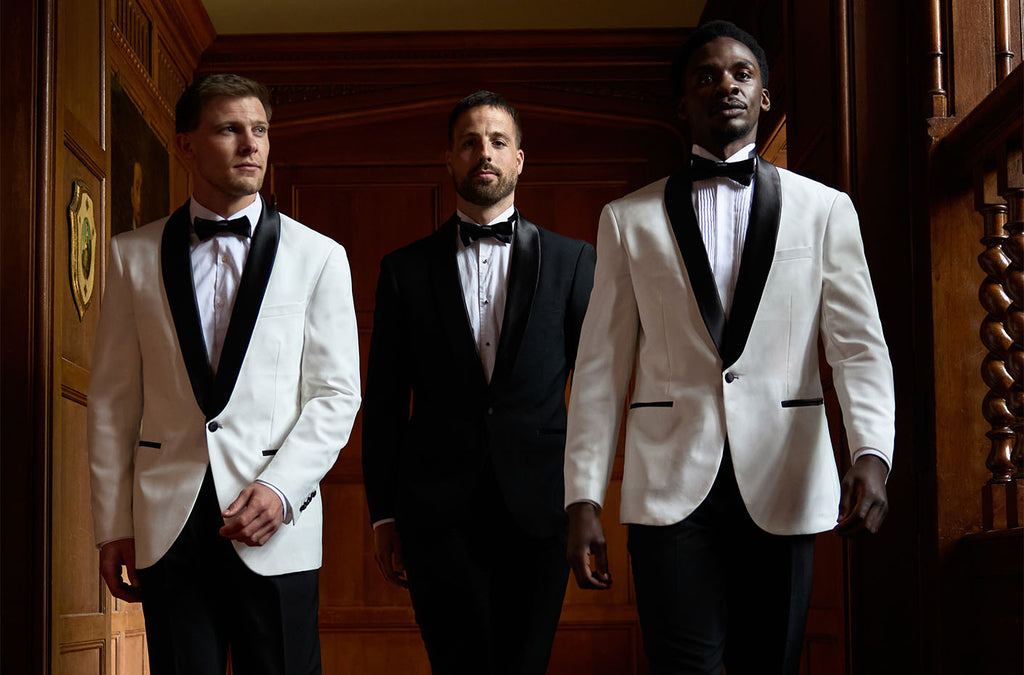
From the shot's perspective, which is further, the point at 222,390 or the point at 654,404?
the point at 222,390

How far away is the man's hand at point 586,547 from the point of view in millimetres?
2170

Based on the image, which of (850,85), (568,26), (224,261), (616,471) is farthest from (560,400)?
(568,26)

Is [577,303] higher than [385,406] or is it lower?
higher

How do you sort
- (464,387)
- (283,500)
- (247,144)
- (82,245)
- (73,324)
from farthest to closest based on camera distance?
(82,245), (73,324), (464,387), (247,144), (283,500)

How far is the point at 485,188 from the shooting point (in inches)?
117

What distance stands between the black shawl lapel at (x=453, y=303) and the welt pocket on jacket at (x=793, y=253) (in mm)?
836

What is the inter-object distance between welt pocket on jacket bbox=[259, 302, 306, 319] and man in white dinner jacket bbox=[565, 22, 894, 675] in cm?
60

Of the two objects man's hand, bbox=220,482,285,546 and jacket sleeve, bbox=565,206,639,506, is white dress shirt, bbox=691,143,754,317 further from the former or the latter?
man's hand, bbox=220,482,285,546

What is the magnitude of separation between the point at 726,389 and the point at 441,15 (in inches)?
170

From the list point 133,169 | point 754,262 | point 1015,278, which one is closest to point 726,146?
point 754,262

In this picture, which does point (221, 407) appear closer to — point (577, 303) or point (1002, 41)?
point (577, 303)

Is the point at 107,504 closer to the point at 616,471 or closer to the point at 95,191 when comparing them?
the point at 95,191

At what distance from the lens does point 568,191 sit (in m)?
6.27

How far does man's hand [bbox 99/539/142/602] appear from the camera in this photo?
2443mm
